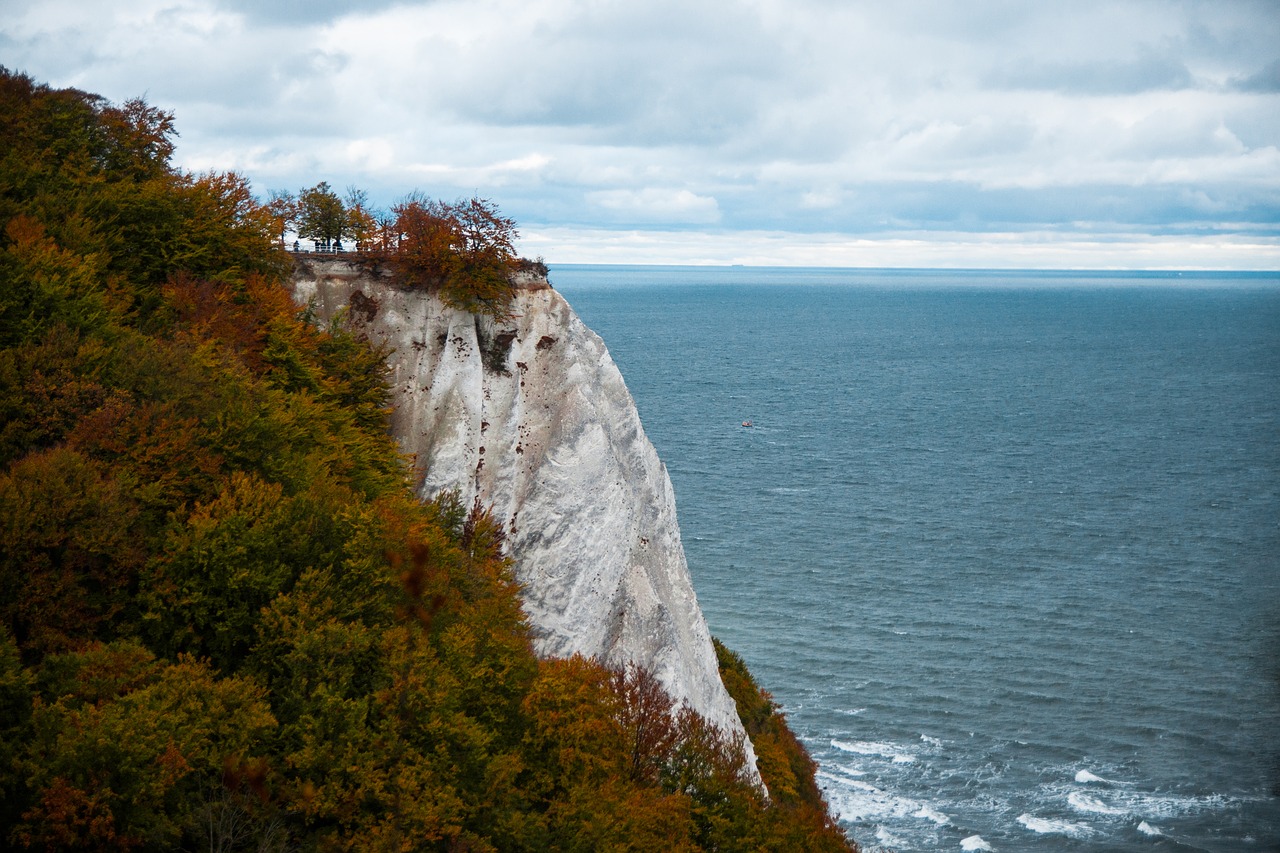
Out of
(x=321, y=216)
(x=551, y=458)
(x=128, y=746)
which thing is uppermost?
(x=321, y=216)

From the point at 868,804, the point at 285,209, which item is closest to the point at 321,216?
the point at 285,209

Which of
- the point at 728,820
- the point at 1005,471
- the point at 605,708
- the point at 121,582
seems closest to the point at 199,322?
the point at 121,582

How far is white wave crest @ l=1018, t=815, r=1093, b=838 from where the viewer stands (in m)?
45.2

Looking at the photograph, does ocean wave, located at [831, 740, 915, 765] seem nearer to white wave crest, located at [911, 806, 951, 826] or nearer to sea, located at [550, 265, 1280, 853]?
sea, located at [550, 265, 1280, 853]

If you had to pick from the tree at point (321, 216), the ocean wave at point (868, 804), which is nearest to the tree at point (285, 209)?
the tree at point (321, 216)

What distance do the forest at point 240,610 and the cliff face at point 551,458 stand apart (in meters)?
1.30

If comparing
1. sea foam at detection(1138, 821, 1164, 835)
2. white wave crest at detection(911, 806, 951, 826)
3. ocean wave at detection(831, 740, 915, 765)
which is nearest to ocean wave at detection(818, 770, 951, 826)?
white wave crest at detection(911, 806, 951, 826)

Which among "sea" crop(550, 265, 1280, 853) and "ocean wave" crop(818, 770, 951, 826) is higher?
"sea" crop(550, 265, 1280, 853)

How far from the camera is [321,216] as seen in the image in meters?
39.3

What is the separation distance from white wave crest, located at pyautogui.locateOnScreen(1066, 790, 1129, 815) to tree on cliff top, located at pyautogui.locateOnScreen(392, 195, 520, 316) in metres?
33.8

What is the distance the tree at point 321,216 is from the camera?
39.1 m

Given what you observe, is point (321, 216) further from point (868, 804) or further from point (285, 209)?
point (868, 804)

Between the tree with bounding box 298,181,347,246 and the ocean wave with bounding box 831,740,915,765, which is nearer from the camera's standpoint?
the tree with bounding box 298,181,347,246

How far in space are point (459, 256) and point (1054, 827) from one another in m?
34.8
